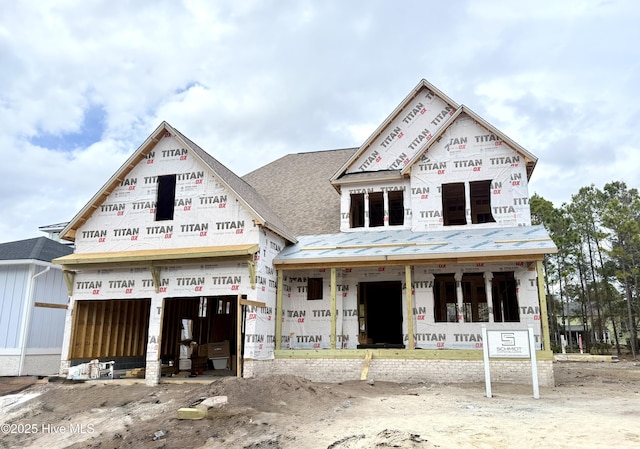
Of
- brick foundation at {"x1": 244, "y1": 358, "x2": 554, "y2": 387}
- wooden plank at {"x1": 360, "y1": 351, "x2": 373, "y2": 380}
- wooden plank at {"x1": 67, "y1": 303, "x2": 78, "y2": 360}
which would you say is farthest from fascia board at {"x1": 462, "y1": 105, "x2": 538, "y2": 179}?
wooden plank at {"x1": 67, "y1": 303, "x2": 78, "y2": 360}

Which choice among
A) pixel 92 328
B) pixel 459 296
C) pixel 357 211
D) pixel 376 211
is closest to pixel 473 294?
pixel 459 296

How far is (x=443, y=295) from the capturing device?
17094 millimetres

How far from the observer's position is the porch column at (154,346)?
47.8ft

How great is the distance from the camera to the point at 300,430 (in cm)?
856

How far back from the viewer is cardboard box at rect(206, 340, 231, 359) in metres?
18.6

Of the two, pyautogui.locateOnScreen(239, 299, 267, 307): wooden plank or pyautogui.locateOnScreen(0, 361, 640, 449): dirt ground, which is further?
pyautogui.locateOnScreen(239, 299, 267, 307): wooden plank

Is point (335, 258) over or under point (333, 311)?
over

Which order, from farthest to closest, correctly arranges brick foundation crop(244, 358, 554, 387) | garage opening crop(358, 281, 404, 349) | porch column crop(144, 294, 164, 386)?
garage opening crop(358, 281, 404, 349), porch column crop(144, 294, 164, 386), brick foundation crop(244, 358, 554, 387)

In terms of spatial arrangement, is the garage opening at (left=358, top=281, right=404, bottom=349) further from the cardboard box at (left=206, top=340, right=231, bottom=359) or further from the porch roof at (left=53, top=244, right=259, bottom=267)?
the porch roof at (left=53, top=244, right=259, bottom=267)

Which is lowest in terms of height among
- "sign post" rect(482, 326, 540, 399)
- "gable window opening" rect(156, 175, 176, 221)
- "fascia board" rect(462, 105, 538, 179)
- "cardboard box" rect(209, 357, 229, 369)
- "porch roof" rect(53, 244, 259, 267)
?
"cardboard box" rect(209, 357, 229, 369)

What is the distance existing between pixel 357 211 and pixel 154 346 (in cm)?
943

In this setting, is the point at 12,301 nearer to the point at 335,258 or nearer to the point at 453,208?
the point at 335,258

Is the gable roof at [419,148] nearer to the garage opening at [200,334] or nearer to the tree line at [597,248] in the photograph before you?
the garage opening at [200,334]

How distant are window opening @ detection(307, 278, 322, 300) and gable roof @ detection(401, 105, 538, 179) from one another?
5238 mm
